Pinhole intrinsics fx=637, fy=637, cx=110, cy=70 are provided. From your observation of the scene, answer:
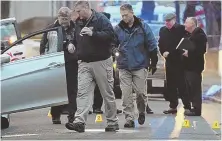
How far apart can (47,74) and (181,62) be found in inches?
146

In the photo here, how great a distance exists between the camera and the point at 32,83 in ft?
28.1

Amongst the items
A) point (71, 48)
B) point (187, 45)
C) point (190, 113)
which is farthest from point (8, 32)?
point (71, 48)

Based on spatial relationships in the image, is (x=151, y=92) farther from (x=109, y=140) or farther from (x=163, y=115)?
(x=109, y=140)

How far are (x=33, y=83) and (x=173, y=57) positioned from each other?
12.6 ft

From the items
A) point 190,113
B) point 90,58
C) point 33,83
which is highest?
point 90,58

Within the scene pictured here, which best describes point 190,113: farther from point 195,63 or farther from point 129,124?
point 129,124

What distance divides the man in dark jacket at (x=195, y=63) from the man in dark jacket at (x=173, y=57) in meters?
0.21

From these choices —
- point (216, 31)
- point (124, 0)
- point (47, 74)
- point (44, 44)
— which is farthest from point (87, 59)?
point (216, 31)

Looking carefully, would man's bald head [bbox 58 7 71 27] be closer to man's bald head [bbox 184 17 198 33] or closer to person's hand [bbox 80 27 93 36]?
person's hand [bbox 80 27 93 36]

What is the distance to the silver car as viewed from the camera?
27.8 ft

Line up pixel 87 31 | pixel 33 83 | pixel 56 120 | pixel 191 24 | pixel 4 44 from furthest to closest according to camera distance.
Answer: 1. pixel 4 44
2. pixel 191 24
3. pixel 56 120
4. pixel 33 83
5. pixel 87 31

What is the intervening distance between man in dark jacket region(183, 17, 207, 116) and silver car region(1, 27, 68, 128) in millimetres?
3274

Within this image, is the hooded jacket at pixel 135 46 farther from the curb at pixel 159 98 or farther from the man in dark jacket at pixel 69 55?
the curb at pixel 159 98

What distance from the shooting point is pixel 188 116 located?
11.3 m
